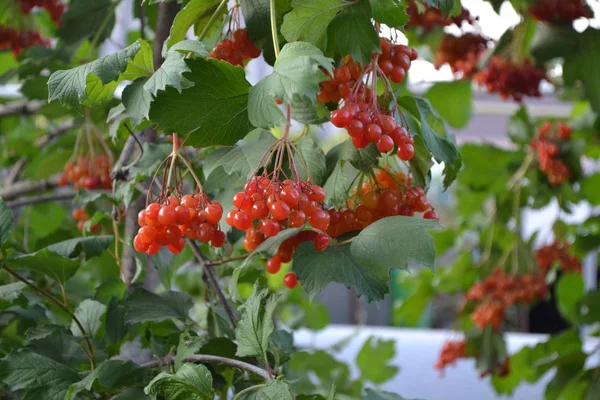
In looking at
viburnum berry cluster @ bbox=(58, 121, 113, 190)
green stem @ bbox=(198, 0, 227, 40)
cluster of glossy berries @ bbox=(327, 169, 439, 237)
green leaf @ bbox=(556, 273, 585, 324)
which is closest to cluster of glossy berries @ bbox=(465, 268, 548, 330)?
green leaf @ bbox=(556, 273, 585, 324)

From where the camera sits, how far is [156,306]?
0.55 meters

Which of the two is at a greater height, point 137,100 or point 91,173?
point 137,100

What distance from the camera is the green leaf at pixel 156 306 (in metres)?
0.53

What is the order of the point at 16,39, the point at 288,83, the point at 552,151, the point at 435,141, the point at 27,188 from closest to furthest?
the point at 288,83 < the point at 435,141 < the point at 27,188 < the point at 16,39 < the point at 552,151

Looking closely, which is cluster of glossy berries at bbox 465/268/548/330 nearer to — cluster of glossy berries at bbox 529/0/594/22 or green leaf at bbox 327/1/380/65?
cluster of glossy berries at bbox 529/0/594/22

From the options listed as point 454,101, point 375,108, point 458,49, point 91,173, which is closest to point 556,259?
point 454,101

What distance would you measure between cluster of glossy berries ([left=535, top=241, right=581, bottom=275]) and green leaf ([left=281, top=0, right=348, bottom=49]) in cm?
109

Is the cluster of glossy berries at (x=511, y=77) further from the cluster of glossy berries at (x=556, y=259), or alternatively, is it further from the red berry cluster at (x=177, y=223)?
the red berry cluster at (x=177, y=223)

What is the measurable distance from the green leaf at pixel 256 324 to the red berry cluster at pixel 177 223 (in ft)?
0.18

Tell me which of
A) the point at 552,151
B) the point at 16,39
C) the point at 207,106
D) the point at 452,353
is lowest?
the point at 452,353

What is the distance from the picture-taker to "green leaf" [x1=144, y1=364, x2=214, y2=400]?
1.34 feet

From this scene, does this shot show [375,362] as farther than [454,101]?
No

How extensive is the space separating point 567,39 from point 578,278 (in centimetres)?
64

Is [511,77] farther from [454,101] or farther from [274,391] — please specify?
[274,391]
